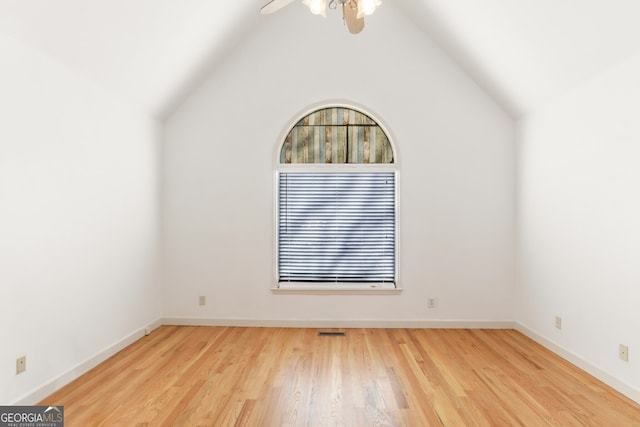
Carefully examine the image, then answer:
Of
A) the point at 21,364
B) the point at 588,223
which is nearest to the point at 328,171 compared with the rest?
the point at 588,223

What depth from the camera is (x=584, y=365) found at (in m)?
3.44

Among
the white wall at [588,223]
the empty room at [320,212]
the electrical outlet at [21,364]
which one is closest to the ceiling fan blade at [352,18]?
the empty room at [320,212]

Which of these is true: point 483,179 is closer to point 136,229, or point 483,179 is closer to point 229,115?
point 229,115

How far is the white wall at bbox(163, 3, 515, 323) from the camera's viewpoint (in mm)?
4793

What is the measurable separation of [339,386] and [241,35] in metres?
3.93

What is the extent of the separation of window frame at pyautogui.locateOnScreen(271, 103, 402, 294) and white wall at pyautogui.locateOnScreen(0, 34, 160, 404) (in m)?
1.50

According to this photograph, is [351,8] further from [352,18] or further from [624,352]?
[624,352]

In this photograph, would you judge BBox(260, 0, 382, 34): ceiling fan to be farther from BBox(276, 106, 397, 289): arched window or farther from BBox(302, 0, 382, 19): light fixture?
BBox(276, 106, 397, 289): arched window

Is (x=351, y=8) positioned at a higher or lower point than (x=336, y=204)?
higher

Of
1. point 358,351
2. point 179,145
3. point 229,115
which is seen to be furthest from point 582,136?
point 179,145

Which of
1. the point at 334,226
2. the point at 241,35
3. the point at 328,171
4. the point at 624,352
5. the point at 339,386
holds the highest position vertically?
the point at 241,35

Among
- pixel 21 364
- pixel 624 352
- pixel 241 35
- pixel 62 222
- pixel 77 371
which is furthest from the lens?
pixel 241 35

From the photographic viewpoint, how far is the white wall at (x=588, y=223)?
297 centimetres

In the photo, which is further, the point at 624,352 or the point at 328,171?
the point at 328,171
